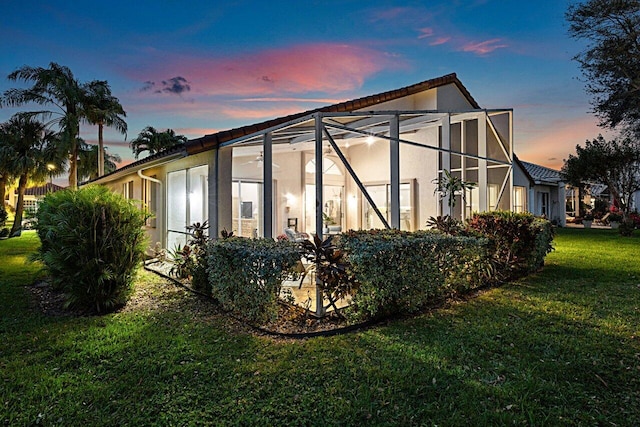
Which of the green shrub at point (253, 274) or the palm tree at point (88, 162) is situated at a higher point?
the palm tree at point (88, 162)

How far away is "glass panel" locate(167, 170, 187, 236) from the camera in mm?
9836

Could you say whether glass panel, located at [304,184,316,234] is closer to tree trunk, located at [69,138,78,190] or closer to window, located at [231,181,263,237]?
window, located at [231,181,263,237]

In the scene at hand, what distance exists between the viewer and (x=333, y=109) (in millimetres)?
8773

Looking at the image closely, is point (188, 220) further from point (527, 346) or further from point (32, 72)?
point (32, 72)

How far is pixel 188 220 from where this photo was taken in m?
9.69

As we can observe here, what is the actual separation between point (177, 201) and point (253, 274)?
6141mm

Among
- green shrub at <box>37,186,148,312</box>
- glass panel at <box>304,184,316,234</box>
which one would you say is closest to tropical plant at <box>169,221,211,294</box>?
green shrub at <box>37,186,148,312</box>

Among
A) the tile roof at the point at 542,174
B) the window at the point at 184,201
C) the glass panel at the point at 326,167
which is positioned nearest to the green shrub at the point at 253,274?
the window at the point at 184,201

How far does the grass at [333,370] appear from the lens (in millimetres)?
3105

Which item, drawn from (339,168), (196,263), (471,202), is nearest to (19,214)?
(339,168)

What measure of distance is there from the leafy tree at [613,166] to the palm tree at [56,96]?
31640mm

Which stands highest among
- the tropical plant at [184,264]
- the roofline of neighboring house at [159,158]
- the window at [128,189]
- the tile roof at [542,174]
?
the tile roof at [542,174]

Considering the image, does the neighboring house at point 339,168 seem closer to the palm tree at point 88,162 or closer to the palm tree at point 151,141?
the palm tree at point 151,141

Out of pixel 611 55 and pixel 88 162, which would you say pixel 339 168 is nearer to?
pixel 611 55
